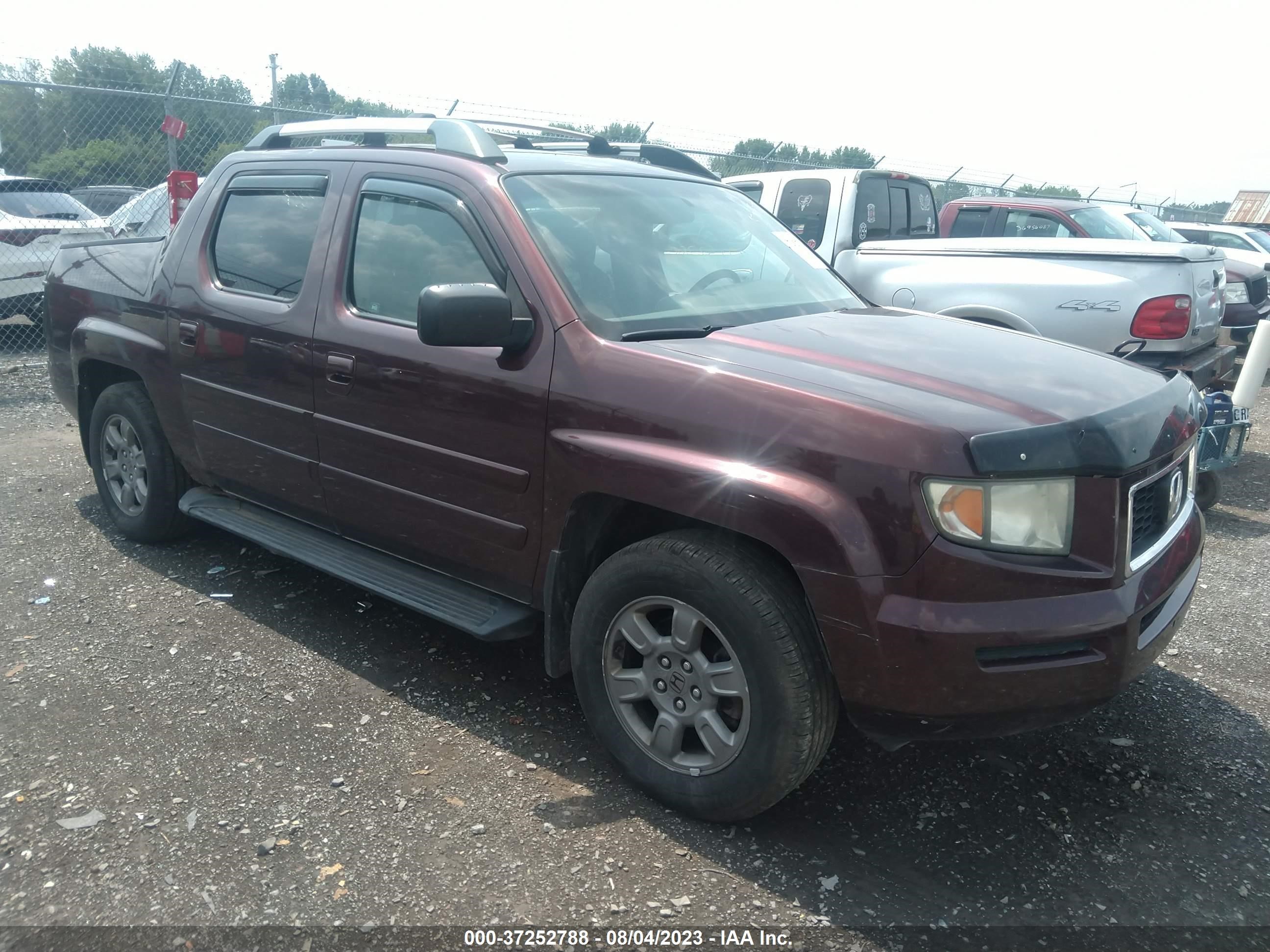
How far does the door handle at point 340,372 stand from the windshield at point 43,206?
9244 mm

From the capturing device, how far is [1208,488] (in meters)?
5.74

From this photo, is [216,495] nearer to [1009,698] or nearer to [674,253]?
[674,253]

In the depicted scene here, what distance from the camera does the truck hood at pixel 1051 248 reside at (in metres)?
5.88

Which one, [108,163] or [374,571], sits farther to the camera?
[108,163]

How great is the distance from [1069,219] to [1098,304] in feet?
12.7

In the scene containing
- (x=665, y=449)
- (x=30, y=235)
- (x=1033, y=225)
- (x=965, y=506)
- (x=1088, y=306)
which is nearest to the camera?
(x=965, y=506)

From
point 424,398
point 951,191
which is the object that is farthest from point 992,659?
point 951,191

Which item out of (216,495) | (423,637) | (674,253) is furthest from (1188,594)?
(216,495)

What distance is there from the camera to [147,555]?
16.0ft

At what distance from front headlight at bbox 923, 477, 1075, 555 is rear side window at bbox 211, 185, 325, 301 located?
2611 mm

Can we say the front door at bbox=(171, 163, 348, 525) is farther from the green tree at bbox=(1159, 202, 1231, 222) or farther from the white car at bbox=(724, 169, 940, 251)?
the green tree at bbox=(1159, 202, 1231, 222)

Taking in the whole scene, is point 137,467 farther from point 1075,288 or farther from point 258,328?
point 1075,288

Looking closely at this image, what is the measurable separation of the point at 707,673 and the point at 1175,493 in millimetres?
1504

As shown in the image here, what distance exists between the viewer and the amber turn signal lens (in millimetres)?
2340
